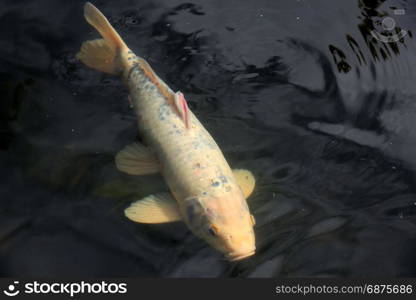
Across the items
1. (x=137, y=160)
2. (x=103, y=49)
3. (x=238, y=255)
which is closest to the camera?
(x=238, y=255)

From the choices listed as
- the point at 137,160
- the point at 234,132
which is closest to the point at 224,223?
the point at 137,160

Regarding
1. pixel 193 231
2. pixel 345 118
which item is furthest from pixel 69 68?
pixel 345 118

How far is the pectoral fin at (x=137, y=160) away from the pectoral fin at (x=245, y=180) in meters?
0.61

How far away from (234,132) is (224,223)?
1.24 meters

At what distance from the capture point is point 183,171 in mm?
4156

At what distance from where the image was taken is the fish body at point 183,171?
153 inches

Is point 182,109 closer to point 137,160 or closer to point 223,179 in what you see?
point 137,160

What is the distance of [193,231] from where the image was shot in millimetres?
4098

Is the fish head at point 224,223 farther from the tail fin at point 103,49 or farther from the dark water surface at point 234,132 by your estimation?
the tail fin at point 103,49

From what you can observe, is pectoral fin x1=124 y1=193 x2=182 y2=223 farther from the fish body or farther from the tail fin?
the tail fin

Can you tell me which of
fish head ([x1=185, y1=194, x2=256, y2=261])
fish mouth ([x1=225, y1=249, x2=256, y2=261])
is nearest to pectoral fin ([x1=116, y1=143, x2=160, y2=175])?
fish head ([x1=185, y1=194, x2=256, y2=261])

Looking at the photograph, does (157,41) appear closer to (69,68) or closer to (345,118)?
(69,68)

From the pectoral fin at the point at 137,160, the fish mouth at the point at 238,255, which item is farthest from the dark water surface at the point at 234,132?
the fish mouth at the point at 238,255

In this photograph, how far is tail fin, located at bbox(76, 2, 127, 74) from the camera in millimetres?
4984
